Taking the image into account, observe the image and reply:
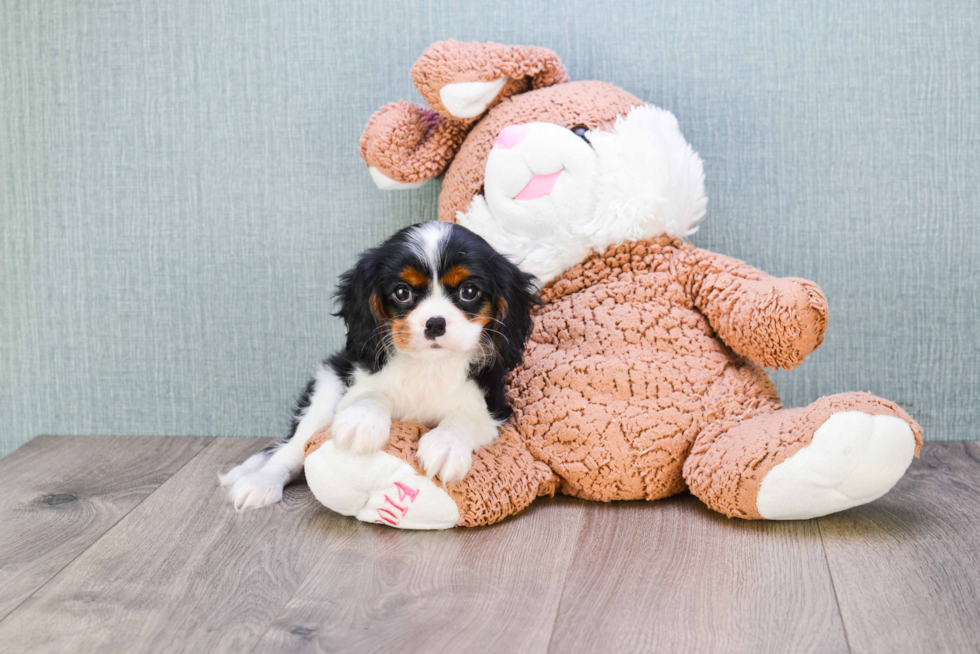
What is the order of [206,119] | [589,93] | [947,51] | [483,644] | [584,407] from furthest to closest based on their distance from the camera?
[206,119] → [947,51] → [589,93] → [584,407] → [483,644]

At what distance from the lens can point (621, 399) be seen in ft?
5.22

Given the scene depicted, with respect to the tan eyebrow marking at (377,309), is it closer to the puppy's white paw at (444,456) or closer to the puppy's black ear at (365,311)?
the puppy's black ear at (365,311)

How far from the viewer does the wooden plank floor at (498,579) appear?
112cm

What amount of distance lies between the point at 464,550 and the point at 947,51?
163 centimetres

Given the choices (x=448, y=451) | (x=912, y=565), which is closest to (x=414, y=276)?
(x=448, y=451)

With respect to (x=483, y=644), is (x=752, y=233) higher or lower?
higher

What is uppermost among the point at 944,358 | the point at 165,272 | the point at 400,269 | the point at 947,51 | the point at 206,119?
the point at 947,51

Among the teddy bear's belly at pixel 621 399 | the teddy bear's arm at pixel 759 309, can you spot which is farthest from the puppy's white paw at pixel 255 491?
the teddy bear's arm at pixel 759 309

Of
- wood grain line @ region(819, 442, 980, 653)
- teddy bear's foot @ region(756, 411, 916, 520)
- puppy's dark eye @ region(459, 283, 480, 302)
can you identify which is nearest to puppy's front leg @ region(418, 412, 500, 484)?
Result: puppy's dark eye @ region(459, 283, 480, 302)

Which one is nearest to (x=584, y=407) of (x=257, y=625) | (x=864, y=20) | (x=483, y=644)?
(x=483, y=644)

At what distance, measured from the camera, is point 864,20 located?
1.96 metres

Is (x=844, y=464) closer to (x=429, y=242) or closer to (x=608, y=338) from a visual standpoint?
(x=608, y=338)

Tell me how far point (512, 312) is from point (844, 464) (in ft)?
2.03

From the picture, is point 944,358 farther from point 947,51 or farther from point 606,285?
point 606,285
